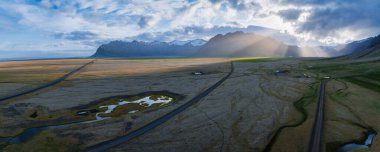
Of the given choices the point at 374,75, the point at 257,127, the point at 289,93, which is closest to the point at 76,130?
the point at 257,127

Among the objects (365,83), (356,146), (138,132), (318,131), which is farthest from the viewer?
(365,83)

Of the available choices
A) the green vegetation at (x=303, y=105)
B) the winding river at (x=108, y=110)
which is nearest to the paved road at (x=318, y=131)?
the green vegetation at (x=303, y=105)

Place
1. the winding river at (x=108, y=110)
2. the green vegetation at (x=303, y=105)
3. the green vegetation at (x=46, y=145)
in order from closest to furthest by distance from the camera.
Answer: the green vegetation at (x=46, y=145) → the green vegetation at (x=303, y=105) → the winding river at (x=108, y=110)

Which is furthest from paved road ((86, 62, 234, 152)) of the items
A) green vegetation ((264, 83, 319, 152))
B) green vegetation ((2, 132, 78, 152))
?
green vegetation ((264, 83, 319, 152))

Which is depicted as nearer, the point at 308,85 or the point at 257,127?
the point at 257,127

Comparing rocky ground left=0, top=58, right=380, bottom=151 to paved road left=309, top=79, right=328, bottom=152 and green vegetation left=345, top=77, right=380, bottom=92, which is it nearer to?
paved road left=309, top=79, right=328, bottom=152

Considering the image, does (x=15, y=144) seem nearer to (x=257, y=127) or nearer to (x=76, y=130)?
(x=76, y=130)

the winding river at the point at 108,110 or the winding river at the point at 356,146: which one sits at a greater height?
the winding river at the point at 108,110

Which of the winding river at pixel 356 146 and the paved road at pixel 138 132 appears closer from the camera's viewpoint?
the winding river at pixel 356 146

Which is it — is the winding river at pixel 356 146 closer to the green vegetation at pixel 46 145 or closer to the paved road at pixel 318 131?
the paved road at pixel 318 131

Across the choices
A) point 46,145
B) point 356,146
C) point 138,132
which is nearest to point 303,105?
point 356,146

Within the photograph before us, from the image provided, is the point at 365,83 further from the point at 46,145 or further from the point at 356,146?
the point at 46,145
